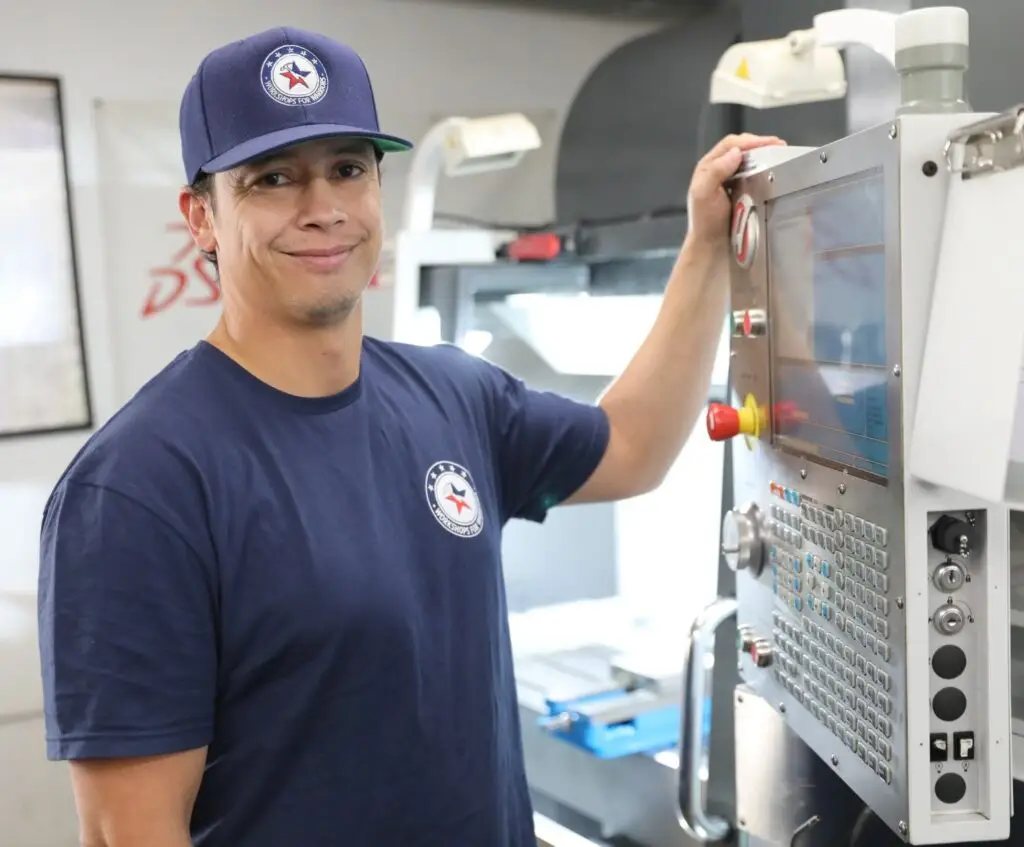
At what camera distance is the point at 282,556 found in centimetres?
100

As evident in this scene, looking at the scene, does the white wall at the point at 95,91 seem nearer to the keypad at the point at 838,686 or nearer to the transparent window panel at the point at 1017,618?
the keypad at the point at 838,686

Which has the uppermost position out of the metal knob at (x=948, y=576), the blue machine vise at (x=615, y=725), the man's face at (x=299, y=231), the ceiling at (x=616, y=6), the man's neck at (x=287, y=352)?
the ceiling at (x=616, y=6)

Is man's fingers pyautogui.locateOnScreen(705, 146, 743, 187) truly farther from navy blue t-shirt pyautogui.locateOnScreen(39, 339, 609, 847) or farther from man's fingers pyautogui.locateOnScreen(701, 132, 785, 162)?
navy blue t-shirt pyautogui.locateOnScreen(39, 339, 609, 847)

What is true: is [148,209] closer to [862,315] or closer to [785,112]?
[785,112]

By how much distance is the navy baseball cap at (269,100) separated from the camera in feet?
3.40

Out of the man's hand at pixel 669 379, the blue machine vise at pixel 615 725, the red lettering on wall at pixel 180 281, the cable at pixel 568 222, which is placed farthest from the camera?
the red lettering on wall at pixel 180 281

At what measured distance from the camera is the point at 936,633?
76cm

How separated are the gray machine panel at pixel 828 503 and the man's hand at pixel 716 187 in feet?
0.09

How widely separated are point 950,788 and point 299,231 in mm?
730

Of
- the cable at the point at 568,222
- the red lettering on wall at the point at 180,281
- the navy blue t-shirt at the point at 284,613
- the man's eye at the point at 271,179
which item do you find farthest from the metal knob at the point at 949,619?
the red lettering on wall at the point at 180,281

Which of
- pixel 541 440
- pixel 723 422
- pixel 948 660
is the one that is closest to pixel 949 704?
pixel 948 660

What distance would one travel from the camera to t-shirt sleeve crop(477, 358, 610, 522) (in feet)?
4.36

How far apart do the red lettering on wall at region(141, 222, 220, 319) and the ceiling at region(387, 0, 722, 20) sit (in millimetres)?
820

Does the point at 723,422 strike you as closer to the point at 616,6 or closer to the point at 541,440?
the point at 541,440
